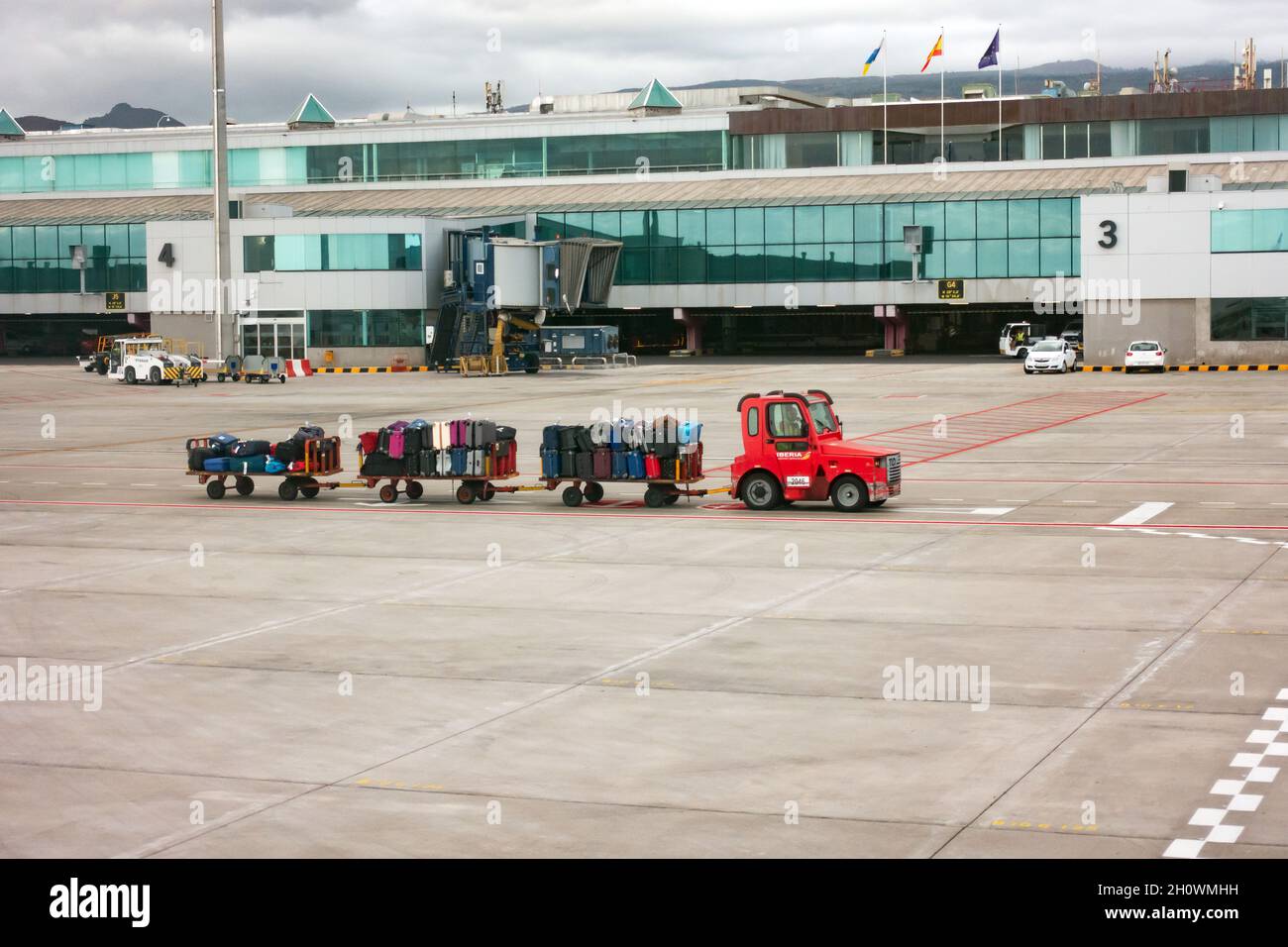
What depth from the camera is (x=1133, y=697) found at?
14719 millimetres

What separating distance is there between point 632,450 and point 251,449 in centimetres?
854

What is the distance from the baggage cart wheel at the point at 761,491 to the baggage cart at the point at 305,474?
27.6 ft

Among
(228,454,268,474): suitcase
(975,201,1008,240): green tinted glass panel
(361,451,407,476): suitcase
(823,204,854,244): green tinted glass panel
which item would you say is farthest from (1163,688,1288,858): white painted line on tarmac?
(823,204,854,244): green tinted glass panel

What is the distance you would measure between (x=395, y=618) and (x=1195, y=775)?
10376mm

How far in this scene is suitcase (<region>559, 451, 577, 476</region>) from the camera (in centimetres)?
3055

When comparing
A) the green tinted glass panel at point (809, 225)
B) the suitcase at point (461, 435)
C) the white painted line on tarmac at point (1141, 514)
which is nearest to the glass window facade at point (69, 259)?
the green tinted glass panel at point (809, 225)

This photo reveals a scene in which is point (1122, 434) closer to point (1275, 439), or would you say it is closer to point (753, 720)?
point (1275, 439)

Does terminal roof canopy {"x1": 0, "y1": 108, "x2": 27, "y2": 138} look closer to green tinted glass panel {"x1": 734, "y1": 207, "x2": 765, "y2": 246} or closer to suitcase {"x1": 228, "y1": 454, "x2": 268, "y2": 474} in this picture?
green tinted glass panel {"x1": 734, "y1": 207, "x2": 765, "y2": 246}

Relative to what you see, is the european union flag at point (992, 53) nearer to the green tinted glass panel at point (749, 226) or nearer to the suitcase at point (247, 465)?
the green tinted glass panel at point (749, 226)

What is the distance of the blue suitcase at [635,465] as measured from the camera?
98.5ft

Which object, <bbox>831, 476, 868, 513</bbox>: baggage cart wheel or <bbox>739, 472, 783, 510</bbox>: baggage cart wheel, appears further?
<bbox>739, 472, 783, 510</bbox>: baggage cart wheel

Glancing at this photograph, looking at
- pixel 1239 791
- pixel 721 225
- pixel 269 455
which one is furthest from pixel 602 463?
pixel 721 225

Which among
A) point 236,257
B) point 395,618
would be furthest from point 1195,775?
point 236,257

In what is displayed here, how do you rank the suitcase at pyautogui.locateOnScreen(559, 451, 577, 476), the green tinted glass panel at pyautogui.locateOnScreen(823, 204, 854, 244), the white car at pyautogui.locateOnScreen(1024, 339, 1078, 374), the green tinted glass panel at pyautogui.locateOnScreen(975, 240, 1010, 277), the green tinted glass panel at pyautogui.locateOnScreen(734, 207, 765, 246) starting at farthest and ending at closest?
the green tinted glass panel at pyautogui.locateOnScreen(734, 207, 765, 246) → the green tinted glass panel at pyautogui.locateOnScreen(823, 204, 854, 244) → the green tinted glass panel at pyautogui.locateOnScreen(975, 240, 1010, 277) → the white car at pyautogui.locateOnScreen(1024, 339, 1078, 374) → the suitcase at pyautogui.locateOnScreen(559, 451, 577, 476)
